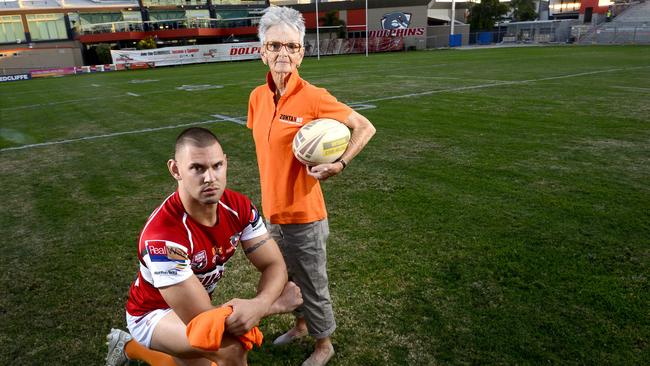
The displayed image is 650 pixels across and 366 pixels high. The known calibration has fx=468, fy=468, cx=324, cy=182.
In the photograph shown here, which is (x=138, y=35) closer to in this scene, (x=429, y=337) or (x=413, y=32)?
(x=413, y=32)

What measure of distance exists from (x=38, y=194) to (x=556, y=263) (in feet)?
25.1

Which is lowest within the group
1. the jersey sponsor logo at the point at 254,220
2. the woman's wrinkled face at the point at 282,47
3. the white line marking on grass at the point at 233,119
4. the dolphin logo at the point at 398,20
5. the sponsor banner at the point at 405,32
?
the white line marking on grass at the point at 233,119

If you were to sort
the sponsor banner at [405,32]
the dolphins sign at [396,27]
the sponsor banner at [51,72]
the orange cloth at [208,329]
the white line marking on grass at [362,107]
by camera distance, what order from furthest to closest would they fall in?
the dolphins sign at [396,27]
the sponsor banner at [405,32]
the sponsor banner at [51,72]
the white line marking on grass at [362,107]
the orange cloth at [208,329]

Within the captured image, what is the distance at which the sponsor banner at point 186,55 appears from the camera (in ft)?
143

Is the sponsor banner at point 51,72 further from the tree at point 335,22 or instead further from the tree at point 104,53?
the tree at point 335,22

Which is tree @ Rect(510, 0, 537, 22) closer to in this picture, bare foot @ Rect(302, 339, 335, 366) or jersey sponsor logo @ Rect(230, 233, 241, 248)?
bare foot @ Rect(302, 339, 335, 366)

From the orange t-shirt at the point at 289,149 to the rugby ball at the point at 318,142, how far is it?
0.21ft

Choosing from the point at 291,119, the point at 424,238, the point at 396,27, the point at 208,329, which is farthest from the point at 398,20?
the point at 208,329

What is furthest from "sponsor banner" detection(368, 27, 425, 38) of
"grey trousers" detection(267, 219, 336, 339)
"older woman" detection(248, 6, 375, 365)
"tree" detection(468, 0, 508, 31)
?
"grey trousers" detection(267, 219, 336, 339)

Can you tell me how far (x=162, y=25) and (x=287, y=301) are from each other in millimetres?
64267

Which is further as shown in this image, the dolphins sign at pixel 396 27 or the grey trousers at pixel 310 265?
the dolphins sign at pixel 396 27

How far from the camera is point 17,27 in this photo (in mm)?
56594

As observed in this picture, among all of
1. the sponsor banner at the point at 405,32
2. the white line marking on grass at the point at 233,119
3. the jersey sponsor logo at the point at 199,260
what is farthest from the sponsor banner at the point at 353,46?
the jersey sponsor logo at the point at 199,260

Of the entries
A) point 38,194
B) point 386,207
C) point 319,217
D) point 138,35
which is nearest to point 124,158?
point 38,194
